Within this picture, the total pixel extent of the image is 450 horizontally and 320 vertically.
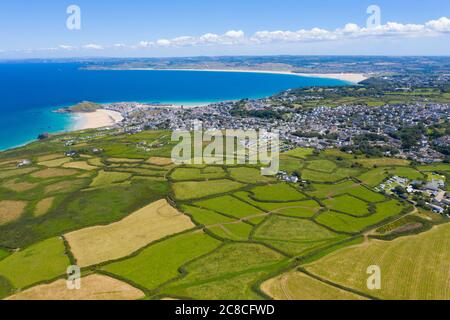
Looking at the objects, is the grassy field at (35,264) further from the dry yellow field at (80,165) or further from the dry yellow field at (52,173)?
the dry yellow field at (80,165)

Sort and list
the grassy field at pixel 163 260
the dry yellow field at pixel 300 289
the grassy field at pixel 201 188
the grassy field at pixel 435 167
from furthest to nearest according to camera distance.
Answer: the grassy field at pixel 435 167 < the grassy field at pixel 201 188 < the grassy field at pixel 163 260 < the dry yellow field at pixel 300 289

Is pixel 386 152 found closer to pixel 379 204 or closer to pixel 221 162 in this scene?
pixel 379 204

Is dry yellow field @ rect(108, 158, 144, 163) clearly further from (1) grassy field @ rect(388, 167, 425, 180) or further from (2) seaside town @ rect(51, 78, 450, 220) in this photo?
(1) grassy field @ rect(388, 167, 425, 180)

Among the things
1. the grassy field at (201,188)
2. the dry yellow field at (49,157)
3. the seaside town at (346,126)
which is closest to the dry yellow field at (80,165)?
the dry yellow field at (49,157)

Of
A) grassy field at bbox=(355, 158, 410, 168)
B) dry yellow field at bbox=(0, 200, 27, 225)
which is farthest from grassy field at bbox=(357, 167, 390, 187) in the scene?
dry yellow field at bbox=(0, 200, 27, 225)

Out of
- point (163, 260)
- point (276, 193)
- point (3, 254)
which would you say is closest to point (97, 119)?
point (276, 193)

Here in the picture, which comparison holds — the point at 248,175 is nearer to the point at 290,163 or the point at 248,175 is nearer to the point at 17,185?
the point at 290,163
